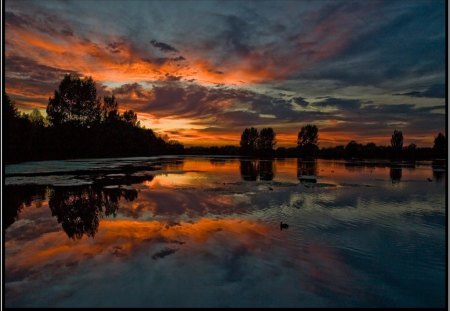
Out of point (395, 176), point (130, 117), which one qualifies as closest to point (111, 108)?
point (130, 117)

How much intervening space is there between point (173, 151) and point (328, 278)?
156m

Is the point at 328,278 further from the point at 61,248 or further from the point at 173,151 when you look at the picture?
the point at 173,151

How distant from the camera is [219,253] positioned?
999 cm

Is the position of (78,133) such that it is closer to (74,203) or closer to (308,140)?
(74,203)

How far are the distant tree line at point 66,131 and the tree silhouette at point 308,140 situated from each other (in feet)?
260

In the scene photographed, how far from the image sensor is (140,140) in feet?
356

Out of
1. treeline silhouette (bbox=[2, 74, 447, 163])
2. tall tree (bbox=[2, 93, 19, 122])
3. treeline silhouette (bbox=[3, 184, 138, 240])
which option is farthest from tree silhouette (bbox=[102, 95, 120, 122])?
treeline silhouette (bbox=[3, 184, 138, 240])

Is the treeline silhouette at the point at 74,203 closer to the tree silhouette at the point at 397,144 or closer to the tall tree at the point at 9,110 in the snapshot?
the tall tree at the point at 9,110

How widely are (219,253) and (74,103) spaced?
218 ft

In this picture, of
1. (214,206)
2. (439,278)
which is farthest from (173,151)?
(439,278)

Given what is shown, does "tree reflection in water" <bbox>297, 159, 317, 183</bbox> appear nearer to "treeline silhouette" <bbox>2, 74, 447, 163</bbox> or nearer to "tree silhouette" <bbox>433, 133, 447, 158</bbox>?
"treeline silhouette" <bbox>2, 74, 447, 163</bbox>

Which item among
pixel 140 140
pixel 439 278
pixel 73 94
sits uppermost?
pixel 73 94

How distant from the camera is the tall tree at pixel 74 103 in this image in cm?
6412

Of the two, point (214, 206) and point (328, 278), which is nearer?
point (328, 278)
